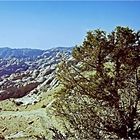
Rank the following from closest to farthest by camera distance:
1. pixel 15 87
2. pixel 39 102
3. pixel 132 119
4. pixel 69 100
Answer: pixel 132 119 < pixel 69 100 < pixel 39 102 < pixel 15 87

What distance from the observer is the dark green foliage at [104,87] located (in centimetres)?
1677

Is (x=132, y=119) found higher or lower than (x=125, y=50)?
lower

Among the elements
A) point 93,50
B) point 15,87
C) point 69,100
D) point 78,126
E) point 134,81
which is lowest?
point 15,87

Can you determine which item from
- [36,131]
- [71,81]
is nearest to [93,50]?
[71,81]

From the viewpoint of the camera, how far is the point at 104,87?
680 inches

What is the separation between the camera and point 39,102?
182ft

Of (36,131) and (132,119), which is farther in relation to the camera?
(36,131)

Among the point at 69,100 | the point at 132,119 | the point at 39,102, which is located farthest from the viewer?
the point at 39,102

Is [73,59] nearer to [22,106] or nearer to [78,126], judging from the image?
[78,126]

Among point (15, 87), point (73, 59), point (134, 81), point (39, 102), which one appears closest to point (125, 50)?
point (134, 81)

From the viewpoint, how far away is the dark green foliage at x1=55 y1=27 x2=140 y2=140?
16.8 m

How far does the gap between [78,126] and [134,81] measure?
3633mm

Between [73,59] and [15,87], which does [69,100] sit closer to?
[73,59]

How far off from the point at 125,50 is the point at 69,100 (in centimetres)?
387
